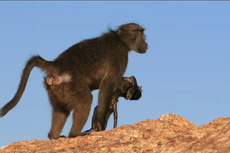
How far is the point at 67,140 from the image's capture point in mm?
4992

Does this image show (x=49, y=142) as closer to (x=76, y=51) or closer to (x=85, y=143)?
(x=85, y=143)

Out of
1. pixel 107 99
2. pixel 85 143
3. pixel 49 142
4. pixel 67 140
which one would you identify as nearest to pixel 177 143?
pixel 85 143

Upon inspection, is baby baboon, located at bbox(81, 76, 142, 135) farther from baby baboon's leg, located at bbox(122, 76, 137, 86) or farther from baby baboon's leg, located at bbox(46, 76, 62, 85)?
baby baboon's leg, located at bbox(46, 76, 62, 85)

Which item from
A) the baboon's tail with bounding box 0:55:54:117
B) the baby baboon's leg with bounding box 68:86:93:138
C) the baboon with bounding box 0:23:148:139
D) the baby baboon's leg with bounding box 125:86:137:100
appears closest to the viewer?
the baboon's tail with bounding box 0:55:54:117

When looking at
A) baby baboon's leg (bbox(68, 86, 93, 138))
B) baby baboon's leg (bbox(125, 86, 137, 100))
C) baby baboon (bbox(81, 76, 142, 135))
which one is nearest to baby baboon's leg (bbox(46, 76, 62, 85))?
baby baboon's leg (bbox(68, 86, 93, 138))

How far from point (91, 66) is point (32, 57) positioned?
1120mm

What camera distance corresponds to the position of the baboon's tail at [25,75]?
5.82 meters

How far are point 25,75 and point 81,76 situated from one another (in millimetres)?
1010

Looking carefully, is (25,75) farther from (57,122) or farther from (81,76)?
(57,122)

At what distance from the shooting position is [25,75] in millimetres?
6125

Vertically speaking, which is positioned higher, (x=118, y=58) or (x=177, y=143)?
(x=118, y=58)

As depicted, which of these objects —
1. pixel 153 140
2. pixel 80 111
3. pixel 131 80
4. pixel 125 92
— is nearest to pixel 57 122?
pixel 80 111

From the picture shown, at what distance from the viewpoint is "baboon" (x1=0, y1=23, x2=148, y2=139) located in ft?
20.0

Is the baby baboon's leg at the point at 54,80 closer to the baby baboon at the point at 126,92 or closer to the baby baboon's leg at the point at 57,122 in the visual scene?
the baby baboon's leg at the point at 57,122
